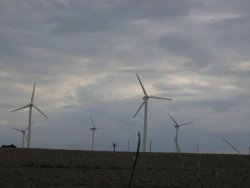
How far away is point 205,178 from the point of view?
46.7 meters

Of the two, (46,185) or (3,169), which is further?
(3,169)

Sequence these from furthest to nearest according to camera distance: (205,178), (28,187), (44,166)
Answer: (44,166) → (205,178) → (28,187)

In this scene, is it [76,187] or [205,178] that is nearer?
[76,187]

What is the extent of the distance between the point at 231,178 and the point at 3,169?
2093 cm

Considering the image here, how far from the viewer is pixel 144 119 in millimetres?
115312

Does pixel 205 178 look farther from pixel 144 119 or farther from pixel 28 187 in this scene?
pixel 144 119

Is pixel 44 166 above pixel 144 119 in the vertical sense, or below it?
below

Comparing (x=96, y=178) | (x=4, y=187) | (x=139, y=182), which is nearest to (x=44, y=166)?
(x=96, y=178)

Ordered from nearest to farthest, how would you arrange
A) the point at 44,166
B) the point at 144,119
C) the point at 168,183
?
the point at 168,183, the point at 44,166, the point at 144,119

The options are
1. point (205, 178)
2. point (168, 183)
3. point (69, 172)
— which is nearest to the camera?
point (168, 183)

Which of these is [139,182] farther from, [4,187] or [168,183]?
[4,187]

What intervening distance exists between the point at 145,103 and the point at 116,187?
7804 centimetres

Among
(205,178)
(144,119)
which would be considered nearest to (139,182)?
(205,178)

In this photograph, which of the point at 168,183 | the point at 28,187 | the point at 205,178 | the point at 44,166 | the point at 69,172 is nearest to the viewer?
the point at 28,187
